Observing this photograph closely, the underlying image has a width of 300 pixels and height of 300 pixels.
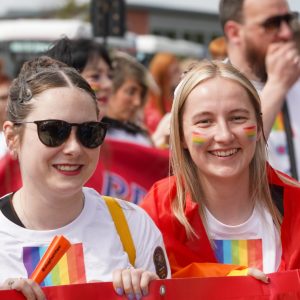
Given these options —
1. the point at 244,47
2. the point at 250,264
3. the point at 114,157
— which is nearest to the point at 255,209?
the point at 250,264

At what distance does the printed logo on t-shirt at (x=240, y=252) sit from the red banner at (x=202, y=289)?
0.36m

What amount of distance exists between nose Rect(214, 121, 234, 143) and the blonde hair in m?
0.18

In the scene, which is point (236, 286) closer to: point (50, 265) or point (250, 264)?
point (250, 264)

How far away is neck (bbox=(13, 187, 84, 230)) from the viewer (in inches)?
131

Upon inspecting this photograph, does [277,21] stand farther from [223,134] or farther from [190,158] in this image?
[223,134]

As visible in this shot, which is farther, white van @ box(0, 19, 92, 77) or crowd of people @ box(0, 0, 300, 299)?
white van @ box(0, 19, 92, 77)

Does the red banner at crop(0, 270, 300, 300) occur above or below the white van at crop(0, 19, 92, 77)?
below

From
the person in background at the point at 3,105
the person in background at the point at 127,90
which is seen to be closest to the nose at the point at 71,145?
the person in background at the point at 3,105

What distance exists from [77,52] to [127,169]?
2.92 feet

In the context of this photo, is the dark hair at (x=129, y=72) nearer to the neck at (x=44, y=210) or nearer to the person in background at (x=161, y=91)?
the person in background at (x=161, y=91)

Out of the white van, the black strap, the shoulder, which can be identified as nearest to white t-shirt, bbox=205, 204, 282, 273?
the shoulder

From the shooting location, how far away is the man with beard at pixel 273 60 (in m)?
4.97

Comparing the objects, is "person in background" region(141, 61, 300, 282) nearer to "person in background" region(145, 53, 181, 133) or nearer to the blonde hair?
the blonde hair

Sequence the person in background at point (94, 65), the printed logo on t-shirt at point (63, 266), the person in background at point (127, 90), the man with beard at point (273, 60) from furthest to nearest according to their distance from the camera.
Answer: the person in background at point (127, 90) → the person in background at point (94, 65) → the man with beard at point (273, 60) → the printed logo on t-shirt at point (63, 266)
